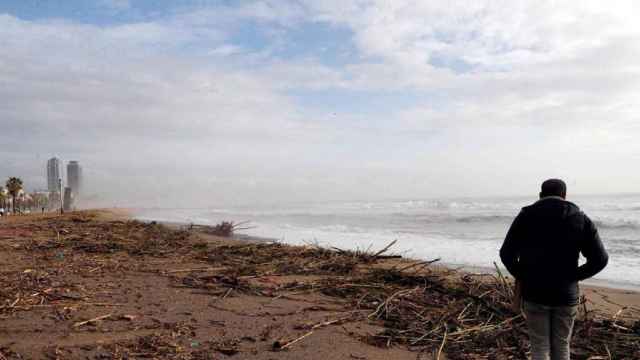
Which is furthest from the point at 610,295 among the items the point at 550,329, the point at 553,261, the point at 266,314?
the point at 266,314

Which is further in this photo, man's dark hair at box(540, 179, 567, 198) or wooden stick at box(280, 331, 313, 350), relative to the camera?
wooden stick at box(280, 331, 313, 350)

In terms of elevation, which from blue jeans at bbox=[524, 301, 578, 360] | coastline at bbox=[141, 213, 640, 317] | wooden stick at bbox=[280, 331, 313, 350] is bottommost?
coastline at bbox=[141, 213, 640, 317]

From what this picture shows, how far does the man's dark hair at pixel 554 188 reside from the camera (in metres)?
3.62

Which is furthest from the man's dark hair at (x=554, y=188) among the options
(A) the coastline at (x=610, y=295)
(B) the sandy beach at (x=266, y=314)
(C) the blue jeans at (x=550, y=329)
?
(A) the coastline at (x=610, y=295)

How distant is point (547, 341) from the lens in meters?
3.67

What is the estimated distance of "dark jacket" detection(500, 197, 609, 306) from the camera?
3.49 meters

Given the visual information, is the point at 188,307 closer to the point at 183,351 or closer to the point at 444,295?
the point at 183,351

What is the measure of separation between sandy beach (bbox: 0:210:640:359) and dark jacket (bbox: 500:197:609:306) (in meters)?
1.38

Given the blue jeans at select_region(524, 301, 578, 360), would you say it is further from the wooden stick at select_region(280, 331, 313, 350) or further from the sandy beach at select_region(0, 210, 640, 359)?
the wooden stick at select_region(280, 331, 313, 350)

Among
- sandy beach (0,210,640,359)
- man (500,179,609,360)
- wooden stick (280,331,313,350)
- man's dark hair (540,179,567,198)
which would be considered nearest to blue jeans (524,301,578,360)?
man (500,179,609,360)

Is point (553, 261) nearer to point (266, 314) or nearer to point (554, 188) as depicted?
point (554, 188)

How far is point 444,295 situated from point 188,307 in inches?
138

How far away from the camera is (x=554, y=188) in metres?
3.62

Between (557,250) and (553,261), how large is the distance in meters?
0.09
